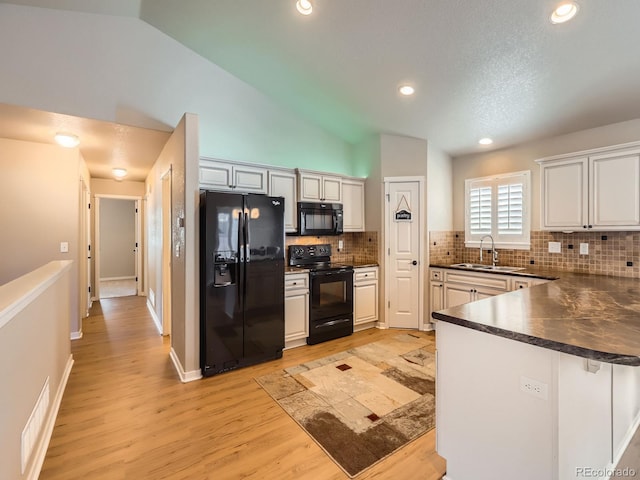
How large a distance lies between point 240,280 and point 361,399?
1597 mm

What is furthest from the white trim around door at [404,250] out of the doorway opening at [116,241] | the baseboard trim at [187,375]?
the doorway opening at [116,241]

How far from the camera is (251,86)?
4.20 meters

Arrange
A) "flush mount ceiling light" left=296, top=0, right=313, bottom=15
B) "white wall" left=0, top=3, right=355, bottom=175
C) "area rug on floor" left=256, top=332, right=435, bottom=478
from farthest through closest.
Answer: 1. "white wall" left=0, top=3, right=355, bottom=175
2. "flush mount ceiling light" left=296, top=0, right=313, bottom=15
3. "area rug on floor" left=256, top=332, right=435, bottom=478

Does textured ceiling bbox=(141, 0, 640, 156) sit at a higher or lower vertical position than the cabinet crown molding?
higher

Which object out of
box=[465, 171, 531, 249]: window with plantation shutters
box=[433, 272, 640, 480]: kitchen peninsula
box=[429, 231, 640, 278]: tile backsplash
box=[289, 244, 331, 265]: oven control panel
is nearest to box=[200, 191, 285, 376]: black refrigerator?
box=[289, 244, 331, 265]: oven control panel

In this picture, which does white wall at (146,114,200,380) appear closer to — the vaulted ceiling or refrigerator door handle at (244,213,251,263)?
refrigerator door handle at (244,213,251,263)

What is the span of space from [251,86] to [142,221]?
4.35 metres

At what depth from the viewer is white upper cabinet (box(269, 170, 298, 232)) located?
401 cm

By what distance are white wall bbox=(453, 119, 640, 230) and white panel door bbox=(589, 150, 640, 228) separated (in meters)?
0.53

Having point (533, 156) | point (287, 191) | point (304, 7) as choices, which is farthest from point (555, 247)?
point (304, 7)

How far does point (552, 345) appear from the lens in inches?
49.8

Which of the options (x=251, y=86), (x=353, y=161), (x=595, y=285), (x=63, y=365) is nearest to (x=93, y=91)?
(x=251, y=86)

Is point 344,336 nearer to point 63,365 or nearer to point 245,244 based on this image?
point 245,244

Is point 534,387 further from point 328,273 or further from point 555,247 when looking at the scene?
point 555,247
